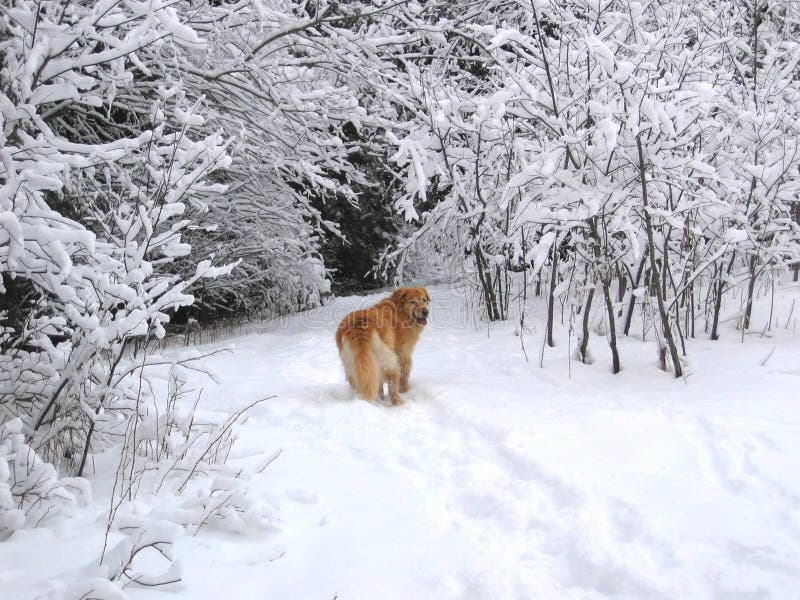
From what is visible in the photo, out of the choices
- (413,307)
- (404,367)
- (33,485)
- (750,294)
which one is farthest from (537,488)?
(750,294)

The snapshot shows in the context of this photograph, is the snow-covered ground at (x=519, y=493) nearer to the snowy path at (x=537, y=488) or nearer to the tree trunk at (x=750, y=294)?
the snowy path at (x=537, y=488)

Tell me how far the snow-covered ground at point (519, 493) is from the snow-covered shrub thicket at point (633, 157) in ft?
2.61

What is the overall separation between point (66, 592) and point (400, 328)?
4069mm

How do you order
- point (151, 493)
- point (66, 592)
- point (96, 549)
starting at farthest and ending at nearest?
point (151, 493) → point (96, 549) → point (66, 592)

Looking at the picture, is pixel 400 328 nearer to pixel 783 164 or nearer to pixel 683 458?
pixel 683 458

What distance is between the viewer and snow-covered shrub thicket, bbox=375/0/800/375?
14.3ft

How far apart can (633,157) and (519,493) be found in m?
2.82

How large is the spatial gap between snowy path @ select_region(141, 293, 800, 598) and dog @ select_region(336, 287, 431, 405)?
0.91ft

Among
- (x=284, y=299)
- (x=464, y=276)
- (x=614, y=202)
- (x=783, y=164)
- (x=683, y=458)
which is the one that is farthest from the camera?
(x=284, y=299)

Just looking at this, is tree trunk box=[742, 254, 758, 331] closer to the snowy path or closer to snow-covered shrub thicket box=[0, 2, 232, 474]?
the snowy path

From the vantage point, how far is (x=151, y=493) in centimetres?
274

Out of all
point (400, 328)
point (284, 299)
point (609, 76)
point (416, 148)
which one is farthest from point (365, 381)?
point (284, 299)

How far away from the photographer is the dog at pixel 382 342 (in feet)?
16.3

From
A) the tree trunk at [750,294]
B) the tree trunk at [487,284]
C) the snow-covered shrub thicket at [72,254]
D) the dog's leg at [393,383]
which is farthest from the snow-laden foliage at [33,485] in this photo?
the tree trunk at [487,284]
